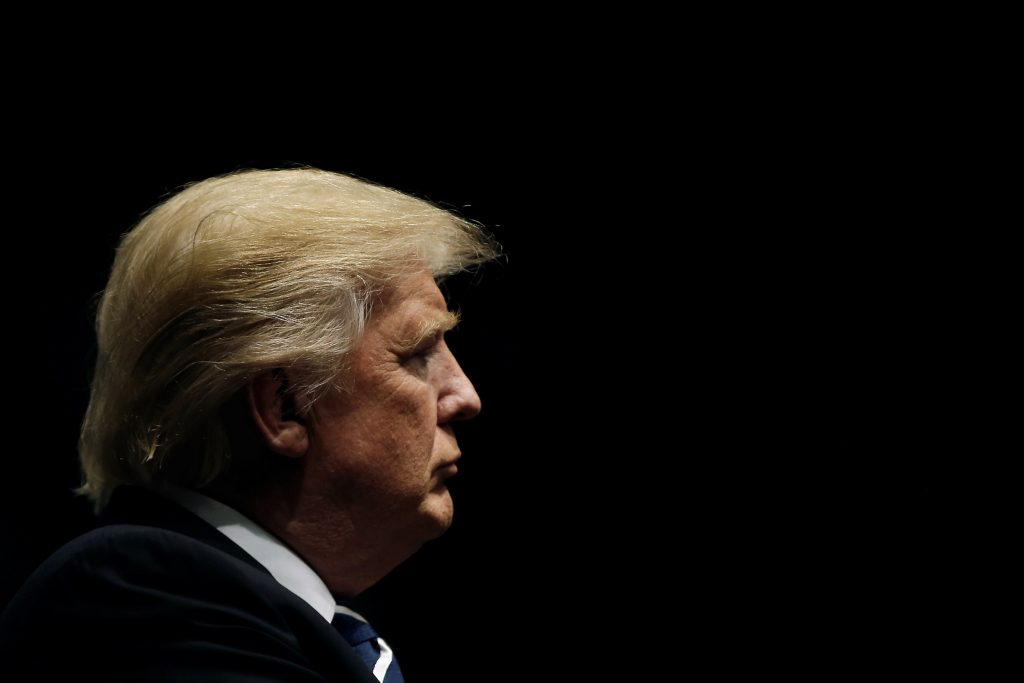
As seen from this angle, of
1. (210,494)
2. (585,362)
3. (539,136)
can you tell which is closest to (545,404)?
(585,362)

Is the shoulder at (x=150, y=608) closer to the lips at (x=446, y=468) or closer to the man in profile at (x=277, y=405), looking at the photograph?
the man in profile at (x=277, y=405)

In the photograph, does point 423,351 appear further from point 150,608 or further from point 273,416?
point 150,608

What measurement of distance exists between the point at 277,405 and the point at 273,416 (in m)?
0.02

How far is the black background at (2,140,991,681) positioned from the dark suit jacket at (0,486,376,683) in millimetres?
797

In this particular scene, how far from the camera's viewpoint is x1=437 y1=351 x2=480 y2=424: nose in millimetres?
1578

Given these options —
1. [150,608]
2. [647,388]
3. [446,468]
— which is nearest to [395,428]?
[446,468]

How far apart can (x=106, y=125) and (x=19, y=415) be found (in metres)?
0.56

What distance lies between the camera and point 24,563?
6.53ft

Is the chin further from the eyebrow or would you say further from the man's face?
the eyebrow

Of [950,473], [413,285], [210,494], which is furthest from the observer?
[950,473]

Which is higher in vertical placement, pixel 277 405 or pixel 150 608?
pixel 277 405

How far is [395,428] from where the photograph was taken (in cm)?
149

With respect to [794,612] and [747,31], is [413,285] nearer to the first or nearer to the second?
[747,31]

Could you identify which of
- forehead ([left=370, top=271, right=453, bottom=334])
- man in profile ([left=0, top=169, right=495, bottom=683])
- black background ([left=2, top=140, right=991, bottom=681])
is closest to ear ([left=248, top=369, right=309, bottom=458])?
man in profile ([left=0, top=169, right=495, bottom=683])
